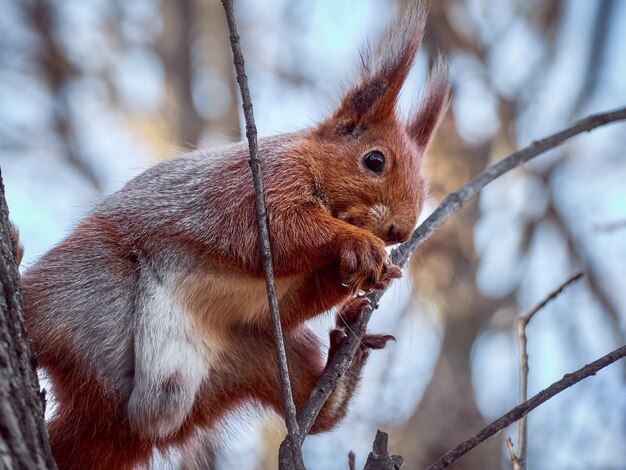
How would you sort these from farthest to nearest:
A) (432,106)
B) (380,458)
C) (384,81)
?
1. (432,106)
2. (384,81)
3. (380,458)

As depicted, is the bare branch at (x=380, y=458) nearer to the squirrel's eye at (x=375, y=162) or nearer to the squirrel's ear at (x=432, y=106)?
the squirrel's eye at (x=375, y=162)

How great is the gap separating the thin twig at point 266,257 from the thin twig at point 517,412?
1.04ft

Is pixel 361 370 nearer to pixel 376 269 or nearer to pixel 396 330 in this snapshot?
pixel 376 269

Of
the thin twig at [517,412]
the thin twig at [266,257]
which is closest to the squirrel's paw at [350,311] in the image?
the thin twig at [266,257]

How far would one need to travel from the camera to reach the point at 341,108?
10.3 ft

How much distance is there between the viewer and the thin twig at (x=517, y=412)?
76.6 inches

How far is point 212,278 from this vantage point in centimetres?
266

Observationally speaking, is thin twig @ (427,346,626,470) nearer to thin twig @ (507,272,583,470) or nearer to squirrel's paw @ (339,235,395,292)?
thin twig @ (507,272,583,470)

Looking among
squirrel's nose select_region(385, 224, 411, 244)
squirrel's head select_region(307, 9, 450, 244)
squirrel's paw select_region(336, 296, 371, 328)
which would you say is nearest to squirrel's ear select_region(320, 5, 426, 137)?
squirrel's head select_region(307, 9, 450, 244)

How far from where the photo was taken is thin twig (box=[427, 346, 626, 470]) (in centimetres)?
195

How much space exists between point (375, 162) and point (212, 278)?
694mm

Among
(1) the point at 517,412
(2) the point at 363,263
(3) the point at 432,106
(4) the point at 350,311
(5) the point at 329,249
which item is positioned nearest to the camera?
(1) the point at 517,412

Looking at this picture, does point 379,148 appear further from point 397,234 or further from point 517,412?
point 517,412

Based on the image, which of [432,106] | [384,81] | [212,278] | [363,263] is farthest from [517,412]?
[432,106]
